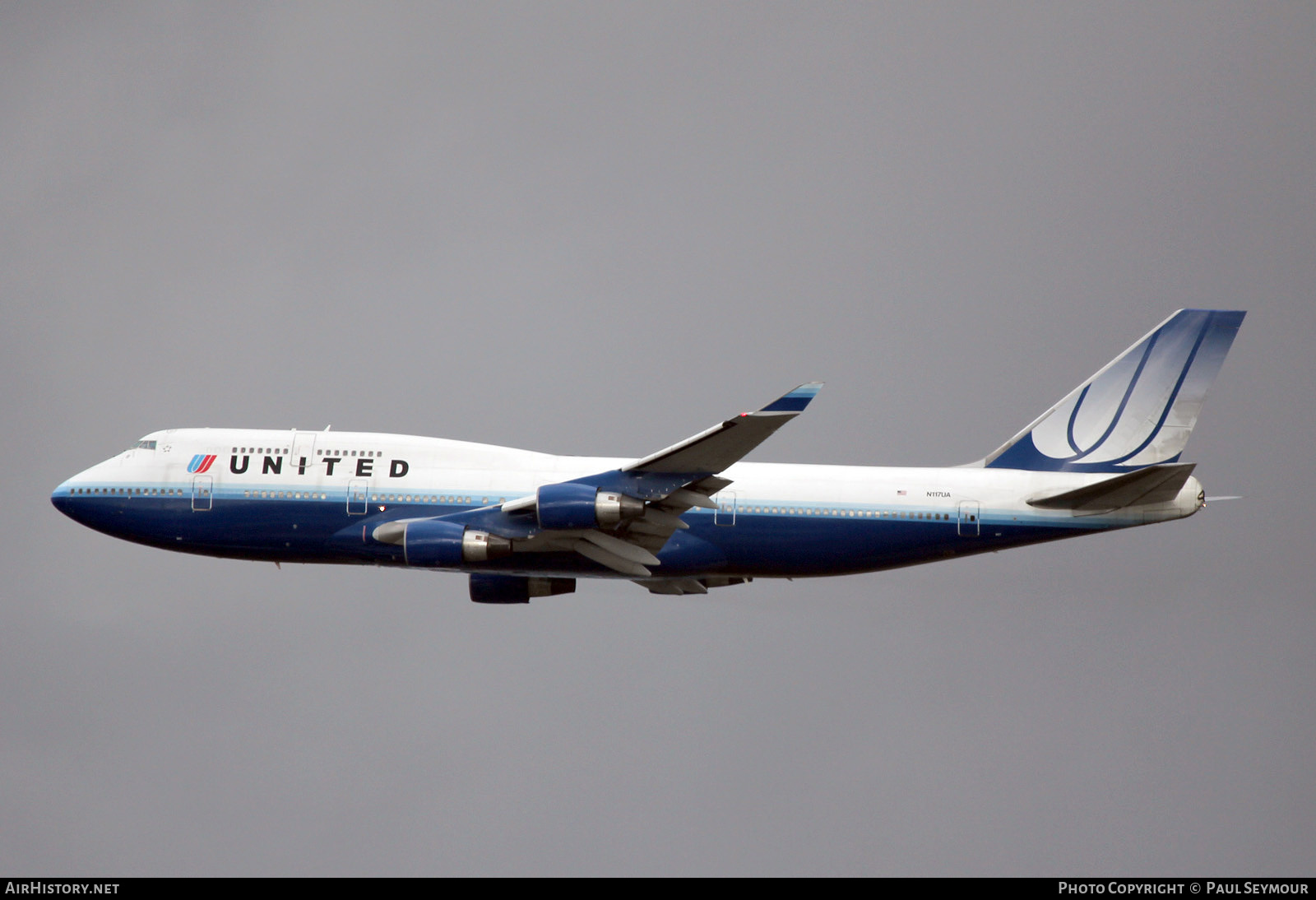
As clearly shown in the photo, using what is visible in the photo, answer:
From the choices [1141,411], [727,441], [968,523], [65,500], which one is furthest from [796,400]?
[65,500]

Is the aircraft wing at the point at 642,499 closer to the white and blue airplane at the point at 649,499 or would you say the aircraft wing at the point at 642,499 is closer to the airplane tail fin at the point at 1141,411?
the white and blue airplane at the point at 649,499

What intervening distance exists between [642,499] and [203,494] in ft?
45.2

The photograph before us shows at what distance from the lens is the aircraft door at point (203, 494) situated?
138ft

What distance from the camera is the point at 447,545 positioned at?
3931cm

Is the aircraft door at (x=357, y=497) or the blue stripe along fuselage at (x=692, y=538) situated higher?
the aircraft door at (x=357, y=497)

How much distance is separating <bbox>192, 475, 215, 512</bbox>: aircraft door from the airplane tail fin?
75.9ft

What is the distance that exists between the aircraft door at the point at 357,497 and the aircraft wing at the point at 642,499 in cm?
312

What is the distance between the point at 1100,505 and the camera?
130 feet

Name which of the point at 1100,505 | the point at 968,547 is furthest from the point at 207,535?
the point at 1100,505

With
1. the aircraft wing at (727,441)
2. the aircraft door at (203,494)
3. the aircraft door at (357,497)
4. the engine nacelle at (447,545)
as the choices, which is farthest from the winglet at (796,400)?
the aircraft door at (203,494)

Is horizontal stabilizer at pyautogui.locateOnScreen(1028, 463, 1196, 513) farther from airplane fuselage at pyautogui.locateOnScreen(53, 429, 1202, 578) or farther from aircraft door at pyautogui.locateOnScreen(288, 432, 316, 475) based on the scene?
aircraft door at pyautogui.locateOnScreen(288, 432, 316, 475)

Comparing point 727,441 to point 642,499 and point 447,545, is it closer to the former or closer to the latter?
point 642,499

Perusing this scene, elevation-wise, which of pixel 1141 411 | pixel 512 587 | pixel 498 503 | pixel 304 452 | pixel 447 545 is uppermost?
pixel 1141 411

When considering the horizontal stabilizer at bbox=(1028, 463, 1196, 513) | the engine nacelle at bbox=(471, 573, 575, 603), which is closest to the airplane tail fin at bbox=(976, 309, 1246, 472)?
the horizontal stabilizer at bbox=(1028, 463, 1196, 513)
